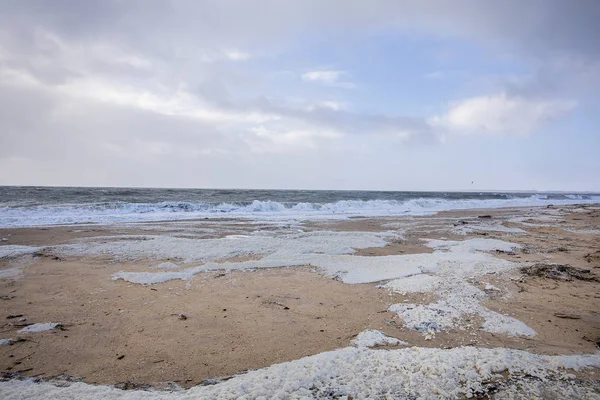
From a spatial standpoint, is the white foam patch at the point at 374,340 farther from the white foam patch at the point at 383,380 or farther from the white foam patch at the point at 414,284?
the white foam patch at the point at 414,284

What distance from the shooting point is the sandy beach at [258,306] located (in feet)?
10.7

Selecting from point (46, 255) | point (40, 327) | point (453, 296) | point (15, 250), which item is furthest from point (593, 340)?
point (15, 250)

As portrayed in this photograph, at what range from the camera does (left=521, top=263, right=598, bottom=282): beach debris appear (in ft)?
19.7

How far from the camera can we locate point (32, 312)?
14.7 feet

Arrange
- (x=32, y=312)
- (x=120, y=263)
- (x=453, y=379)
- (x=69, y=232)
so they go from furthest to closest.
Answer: (x=69, y=232)
(x=120, y=263)
(x=32, y=312)
(x=453, y=379)

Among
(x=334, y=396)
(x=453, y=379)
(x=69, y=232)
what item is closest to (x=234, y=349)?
(x=334, y=396)

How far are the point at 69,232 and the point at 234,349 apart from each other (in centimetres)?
1189

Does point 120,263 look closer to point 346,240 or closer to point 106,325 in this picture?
point 106,325

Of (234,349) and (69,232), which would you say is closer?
(234,349)

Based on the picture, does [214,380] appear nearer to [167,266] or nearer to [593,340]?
[593,340]

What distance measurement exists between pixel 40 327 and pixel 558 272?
336 inches

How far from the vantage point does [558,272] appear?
6238 mm

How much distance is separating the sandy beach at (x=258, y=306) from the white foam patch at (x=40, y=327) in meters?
0.03

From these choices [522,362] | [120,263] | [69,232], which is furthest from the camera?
[69,232]
